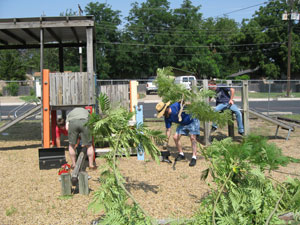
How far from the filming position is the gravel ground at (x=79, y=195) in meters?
4.52

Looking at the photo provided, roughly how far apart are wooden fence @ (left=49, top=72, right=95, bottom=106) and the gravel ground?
1.65 m

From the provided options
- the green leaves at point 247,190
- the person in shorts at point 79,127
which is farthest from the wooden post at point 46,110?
the green leaves at point 247,190

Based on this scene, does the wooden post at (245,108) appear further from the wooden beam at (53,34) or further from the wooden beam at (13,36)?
the wooden beam at (13,36)

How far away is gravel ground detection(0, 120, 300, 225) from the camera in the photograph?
4520mm

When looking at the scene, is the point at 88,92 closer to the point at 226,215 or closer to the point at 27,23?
the point at 27,23

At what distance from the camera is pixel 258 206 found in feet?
11.4

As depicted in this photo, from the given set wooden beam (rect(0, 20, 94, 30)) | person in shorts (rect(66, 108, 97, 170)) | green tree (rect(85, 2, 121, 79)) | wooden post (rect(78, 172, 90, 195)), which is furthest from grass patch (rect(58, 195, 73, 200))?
green tree (rect(85, 2, 121, 79))

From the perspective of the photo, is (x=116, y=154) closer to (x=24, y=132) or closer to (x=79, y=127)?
(x=79, y=127)

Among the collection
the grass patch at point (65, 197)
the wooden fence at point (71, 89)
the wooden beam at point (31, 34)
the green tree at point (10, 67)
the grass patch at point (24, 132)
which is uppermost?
the green tree at point (10, 67)

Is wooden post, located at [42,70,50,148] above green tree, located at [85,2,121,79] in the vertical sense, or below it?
below

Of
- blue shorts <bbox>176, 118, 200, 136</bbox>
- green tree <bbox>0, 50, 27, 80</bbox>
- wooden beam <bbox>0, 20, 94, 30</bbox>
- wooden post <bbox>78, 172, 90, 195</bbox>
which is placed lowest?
wooden post <bbox>78, 172, 90, 195</bbox>

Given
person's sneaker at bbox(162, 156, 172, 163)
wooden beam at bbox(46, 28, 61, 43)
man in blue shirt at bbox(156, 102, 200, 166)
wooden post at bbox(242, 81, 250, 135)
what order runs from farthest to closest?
wooden beam at bbox(46, 28, 61, 43)
wooden post at bbox(242, 81, 250, 135)
person's sneaker at bbox(162, 156, 172, 163)
man in blue shirt at bbox(156, 102, 200, 166)

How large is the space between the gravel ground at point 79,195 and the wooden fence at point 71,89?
1655mm

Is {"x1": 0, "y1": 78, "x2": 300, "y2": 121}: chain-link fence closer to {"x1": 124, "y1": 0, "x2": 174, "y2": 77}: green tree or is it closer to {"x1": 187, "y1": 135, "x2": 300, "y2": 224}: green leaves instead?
{"x1": 124, "y1": 0, "x2": 174, "y2": 77}: green tree
